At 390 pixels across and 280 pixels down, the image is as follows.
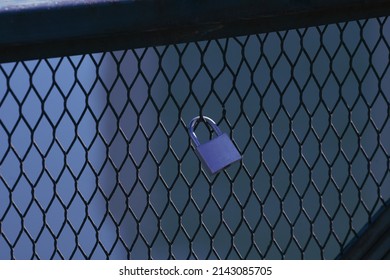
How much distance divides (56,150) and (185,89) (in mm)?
1047

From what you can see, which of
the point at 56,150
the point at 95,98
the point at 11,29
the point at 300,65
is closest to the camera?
the point at 11,29

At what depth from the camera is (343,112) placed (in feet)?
15.7

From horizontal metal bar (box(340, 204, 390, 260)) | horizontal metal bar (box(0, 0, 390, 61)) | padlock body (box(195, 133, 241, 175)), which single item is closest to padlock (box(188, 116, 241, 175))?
padlock body (box(195, 133, 241, 175))

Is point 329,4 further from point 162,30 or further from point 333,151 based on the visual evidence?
point 333,151

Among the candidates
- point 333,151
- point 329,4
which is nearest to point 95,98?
point 333,151

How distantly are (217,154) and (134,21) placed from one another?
0.21 meters

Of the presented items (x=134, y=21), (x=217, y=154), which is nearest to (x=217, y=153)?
(x=217, y=154)

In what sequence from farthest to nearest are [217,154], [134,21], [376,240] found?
[376,240], [217,154], [134,21]

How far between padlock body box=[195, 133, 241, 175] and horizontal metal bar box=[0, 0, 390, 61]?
0.14 meters

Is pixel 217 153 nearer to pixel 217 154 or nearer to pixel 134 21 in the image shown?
pixel 217 154

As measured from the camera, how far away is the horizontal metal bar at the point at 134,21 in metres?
1.03

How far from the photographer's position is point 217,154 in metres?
1.16

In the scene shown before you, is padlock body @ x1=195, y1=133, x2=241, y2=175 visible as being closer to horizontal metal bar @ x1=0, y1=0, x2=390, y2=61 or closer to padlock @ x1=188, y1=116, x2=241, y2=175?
padlock @ x1=188, y1=116, x2=241, y2=175

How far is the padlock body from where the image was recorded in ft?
3.76
